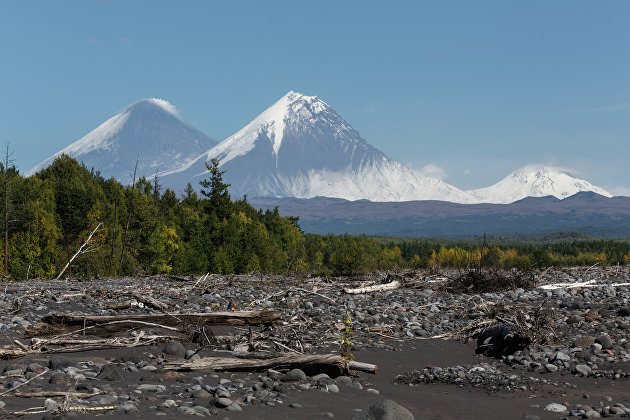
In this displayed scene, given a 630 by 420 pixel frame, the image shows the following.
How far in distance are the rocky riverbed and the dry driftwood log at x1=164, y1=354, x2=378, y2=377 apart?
0.09 meters

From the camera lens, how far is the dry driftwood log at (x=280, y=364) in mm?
9000

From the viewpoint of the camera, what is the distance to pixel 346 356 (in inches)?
406

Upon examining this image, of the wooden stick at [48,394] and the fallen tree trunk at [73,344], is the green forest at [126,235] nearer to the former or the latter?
the fallen tree trunk at [73,344]

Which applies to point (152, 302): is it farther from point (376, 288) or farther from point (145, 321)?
point (376, 288)

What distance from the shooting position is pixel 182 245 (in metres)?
69.8

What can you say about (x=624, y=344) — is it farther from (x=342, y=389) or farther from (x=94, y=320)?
(x=94, y=320)

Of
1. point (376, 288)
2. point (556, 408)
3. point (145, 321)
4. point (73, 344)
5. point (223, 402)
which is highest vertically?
point (223, 402)

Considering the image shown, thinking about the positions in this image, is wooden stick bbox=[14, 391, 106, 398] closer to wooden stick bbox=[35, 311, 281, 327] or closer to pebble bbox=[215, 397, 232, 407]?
pebble bbox=[215, 397, 232, 407]

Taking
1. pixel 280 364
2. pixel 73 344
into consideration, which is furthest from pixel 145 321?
pixel 280 364

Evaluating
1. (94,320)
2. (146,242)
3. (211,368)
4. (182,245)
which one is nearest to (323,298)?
(94,320)

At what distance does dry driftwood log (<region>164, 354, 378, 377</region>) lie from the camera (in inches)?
354

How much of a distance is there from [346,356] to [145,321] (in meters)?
4.71

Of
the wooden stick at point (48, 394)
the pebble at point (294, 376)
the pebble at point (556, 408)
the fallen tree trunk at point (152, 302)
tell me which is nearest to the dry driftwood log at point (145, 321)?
the fallen tree trunk at point (152, 302)

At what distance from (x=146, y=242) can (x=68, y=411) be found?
196ft
